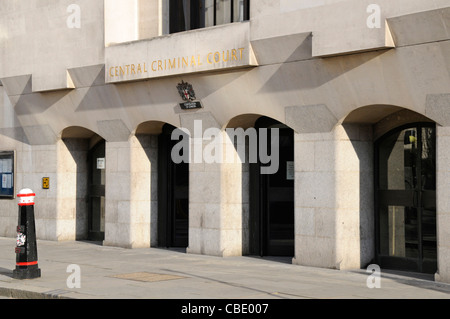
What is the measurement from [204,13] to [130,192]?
4790 millimetres

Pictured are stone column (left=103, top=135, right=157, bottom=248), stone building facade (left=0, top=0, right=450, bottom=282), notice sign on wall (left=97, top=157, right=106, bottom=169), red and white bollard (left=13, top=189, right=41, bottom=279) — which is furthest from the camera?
notice sign on wall (left=97, top=157, right=106, bottom=169)

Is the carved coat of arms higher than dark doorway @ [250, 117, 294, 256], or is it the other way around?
the carved coat of arms

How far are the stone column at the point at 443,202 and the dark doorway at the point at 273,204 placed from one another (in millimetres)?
4799

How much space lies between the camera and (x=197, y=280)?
45.0 ft

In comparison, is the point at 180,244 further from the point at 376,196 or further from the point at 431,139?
the point at 431,139

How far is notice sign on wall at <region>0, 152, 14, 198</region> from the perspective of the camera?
928 inches

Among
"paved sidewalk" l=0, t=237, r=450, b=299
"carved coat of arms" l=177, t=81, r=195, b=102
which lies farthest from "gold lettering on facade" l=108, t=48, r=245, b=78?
"paved sidewalk" l=0, t=237, r=450, b=299

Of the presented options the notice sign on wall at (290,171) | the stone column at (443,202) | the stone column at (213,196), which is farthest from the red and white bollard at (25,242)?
the stone column at (443,202)

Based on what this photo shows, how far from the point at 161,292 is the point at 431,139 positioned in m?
6.21

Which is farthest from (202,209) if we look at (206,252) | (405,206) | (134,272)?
(405,206)

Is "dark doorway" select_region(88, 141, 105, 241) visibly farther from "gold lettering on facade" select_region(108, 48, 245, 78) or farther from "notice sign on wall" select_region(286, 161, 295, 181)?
"notice sign on wall" select_region(286, 161, 295, 181)

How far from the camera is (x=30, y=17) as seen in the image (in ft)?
71.0

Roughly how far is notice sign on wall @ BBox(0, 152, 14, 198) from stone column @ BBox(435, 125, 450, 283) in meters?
13.9

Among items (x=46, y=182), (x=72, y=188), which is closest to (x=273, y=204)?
(x=72, y=188)
